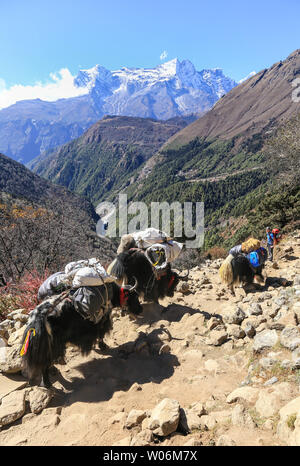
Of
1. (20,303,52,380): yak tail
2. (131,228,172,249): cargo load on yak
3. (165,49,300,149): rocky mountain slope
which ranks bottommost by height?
(20,303,52,380): yak tail

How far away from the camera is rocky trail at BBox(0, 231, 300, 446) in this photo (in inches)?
75.7

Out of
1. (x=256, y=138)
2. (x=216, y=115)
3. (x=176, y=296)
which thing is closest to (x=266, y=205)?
(x=176, y=296)

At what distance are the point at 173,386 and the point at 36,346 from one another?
1525 mm

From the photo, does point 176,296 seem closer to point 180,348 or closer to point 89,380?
point 180,348

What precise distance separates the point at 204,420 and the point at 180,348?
1.60 m

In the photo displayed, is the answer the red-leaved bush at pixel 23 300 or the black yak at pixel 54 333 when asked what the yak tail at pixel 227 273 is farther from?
the red-leaved bush at pixel 23 300

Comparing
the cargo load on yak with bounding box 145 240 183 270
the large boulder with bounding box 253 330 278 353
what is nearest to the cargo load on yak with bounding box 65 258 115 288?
the cargo load on yak with bounding box 145 240 183 270

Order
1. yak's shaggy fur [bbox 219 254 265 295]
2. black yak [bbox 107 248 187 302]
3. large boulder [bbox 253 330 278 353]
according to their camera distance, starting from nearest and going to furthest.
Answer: large boulder [bbox 253 330 278 353], black yak [bbox 107 248 187 302], yak's shaggy fur [bbox 219 254 265 295]

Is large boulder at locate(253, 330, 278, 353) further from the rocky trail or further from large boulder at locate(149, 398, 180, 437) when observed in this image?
large boulder at locate(149, 398, 180, 437)

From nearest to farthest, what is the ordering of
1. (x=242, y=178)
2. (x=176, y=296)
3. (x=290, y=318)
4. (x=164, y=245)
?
1. (x=290, y=318)
2. (x=164, y=245)
3. (x=176, y=296)
4. (x=242, y=178)

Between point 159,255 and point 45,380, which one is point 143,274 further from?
point 45,380

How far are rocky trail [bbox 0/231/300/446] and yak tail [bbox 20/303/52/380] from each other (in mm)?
236

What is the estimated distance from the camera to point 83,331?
133 inches

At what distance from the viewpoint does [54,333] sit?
3.06 m
